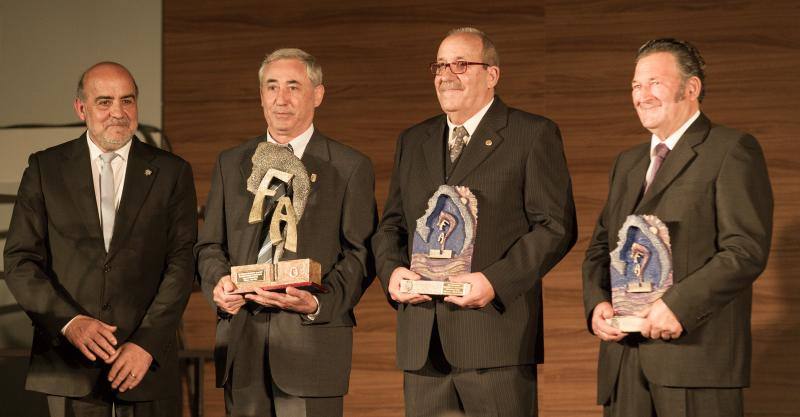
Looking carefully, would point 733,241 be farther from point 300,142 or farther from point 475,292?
point 300,142

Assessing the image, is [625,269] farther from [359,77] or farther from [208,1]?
[208,1]

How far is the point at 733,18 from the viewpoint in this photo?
4961mm

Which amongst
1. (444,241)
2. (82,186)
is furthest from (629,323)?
(82,186)

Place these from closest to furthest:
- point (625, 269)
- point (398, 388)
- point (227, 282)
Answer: point (625, 269) → point (227, 282) → point (398, 388)

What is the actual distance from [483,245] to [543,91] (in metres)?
2.07

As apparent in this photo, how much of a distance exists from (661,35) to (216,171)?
2478mm

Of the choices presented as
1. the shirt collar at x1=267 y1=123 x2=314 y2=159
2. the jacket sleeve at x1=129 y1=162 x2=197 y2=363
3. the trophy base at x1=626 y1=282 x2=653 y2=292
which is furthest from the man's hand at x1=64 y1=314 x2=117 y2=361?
the trophy base at x1=626 y1=282 x2=653 y2=292

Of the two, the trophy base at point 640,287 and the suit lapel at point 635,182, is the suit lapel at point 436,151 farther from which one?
the trophy base at point 640,287

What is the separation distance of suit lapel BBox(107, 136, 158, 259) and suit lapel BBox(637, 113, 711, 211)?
1652 mm

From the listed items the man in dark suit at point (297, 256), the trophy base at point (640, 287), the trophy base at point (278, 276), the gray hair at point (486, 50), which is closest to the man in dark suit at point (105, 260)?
the man in dark suit at point (297, 256)

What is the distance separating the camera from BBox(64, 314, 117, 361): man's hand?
339 centimetres

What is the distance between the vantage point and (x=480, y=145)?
131 inches

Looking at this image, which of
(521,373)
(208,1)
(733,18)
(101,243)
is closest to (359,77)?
→ (208,1)

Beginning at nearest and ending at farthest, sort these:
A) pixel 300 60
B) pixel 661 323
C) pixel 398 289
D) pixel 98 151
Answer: pixel 661 323 → pixel 398 289 → pixel 300 60 → pixel 98 151
